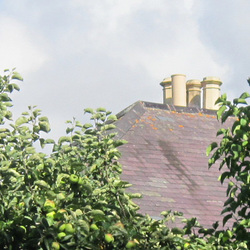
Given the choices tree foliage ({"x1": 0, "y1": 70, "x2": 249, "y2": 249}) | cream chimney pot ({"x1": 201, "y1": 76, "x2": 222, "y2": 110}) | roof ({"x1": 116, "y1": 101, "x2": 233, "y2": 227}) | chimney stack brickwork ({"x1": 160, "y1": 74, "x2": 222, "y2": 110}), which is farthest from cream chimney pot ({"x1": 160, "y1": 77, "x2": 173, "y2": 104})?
tree foliage ({"x1": 0, "y1": 70, "x2": 249, "y2": 249})

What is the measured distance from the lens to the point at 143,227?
666 centimetres

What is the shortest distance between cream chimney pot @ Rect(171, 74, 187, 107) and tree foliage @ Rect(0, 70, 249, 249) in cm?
1261

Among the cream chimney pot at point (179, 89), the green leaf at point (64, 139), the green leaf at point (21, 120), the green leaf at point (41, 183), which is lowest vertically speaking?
the green leaf at point (41, 183)

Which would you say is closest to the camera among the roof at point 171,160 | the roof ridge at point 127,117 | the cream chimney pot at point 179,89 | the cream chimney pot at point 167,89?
the roof at point 171,160

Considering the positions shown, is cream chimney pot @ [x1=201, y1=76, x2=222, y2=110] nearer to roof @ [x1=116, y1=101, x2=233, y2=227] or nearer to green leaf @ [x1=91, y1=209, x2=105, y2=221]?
roof @ [x1=116, y1=101, x2=233, y2=227]

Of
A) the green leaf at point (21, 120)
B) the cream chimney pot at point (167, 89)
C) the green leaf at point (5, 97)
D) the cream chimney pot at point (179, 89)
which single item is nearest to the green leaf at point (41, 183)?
the green leaf at point (21, 120)

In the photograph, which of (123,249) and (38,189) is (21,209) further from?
(123,249)

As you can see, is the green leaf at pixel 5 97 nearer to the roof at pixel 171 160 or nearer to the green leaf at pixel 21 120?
the green leaf at pixel 21 120

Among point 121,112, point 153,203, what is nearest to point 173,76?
point 121,112

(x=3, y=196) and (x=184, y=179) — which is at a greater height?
(x=184, y=179)

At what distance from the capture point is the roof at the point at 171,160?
13.8 meters

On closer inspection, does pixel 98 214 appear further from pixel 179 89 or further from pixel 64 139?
pixel 179 89

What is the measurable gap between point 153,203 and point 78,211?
729 cm

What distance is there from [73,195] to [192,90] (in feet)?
46.6
